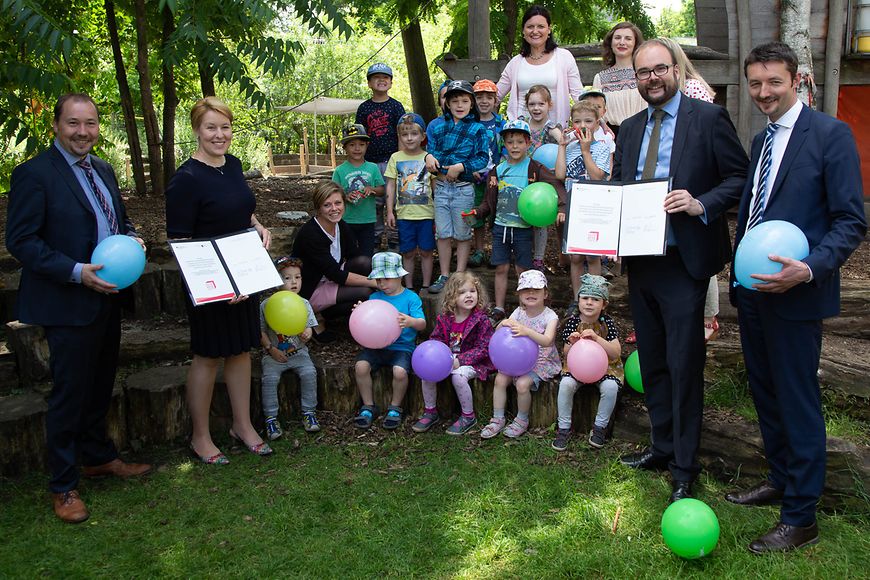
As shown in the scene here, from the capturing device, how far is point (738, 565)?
3586mm

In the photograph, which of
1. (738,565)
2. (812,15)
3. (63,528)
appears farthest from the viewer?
(812,15)

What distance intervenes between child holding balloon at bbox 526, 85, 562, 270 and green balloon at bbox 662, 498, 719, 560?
8.73 feet

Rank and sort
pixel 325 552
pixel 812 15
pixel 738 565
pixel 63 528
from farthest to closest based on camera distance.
Answer: pixel 812 15, pixel 63 528, pixel 325 552, pixel 738 565

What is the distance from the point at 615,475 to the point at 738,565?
3.38ft

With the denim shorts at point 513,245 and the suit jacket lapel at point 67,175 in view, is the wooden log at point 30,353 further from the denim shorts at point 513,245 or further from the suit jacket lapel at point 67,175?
the denim shorts at point 513,245

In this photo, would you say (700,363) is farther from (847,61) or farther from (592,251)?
(847,61)

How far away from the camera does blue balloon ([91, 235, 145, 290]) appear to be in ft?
13.2

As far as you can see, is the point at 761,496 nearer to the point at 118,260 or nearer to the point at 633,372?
the point at 633,372

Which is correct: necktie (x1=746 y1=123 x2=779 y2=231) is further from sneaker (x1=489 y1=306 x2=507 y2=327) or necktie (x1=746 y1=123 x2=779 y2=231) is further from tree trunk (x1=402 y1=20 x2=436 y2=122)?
tree trunk (x1=402 y1=20 x2=436 y2=122)

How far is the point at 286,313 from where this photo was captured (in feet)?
16.6

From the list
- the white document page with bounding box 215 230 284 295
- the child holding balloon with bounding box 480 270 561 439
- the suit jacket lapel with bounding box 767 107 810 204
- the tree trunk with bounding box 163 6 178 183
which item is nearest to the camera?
the suit jacket lapel with bounding box 767 107 810 204

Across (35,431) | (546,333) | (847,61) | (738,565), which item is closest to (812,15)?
(847,61)

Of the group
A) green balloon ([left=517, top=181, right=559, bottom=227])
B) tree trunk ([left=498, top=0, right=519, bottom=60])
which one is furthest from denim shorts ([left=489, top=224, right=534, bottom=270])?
tree trunk ([left=498, top=0, right=519, bottom=60])

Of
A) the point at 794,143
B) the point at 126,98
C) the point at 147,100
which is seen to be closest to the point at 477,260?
the point at 794,143
